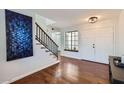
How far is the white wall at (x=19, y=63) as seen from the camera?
258 cm

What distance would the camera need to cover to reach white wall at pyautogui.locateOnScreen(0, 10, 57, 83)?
258 centimetres

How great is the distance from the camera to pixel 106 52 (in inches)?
199

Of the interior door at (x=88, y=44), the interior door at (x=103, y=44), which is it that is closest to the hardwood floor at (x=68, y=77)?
the interior door at (x=103, y=44)

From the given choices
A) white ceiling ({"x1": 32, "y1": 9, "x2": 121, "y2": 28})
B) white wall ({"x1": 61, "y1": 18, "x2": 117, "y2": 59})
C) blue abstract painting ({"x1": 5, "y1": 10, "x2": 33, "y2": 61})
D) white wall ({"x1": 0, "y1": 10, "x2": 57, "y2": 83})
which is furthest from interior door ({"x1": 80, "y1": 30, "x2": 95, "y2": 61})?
blue abstract painting ({"x1": 5, "y1": 10, "x2": 33, "y2": 61})

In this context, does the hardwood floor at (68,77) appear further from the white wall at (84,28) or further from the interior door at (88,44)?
the white wall at (84,28)

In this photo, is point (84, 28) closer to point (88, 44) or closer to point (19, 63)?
point (88, 44)

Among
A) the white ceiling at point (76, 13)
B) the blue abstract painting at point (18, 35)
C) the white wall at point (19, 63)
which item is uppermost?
the white ceiling at point (76, 13)

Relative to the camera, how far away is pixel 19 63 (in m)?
3.13

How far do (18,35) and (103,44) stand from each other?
4.06m

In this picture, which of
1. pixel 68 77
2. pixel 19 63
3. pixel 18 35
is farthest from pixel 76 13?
pixel 19 63

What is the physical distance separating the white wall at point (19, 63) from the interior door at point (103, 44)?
2.72 metres
